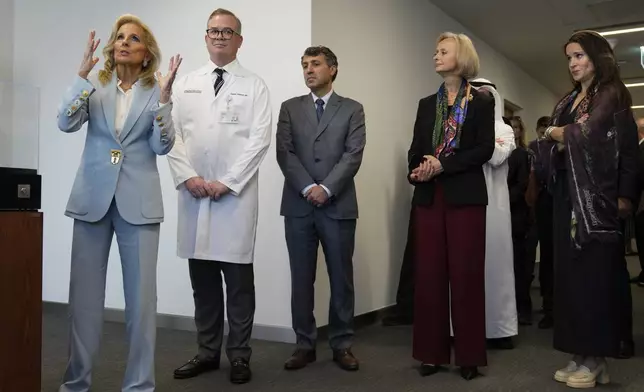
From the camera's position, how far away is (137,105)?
2.45 metres

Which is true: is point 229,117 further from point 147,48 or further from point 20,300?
point 20,300

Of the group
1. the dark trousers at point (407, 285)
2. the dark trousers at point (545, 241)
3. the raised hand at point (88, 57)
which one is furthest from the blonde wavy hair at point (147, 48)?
the dark trousers at point (545, 241)

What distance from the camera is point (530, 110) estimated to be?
33.4ft

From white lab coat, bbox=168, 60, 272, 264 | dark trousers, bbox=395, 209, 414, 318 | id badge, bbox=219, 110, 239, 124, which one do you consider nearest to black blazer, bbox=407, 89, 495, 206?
white lab coat, bbox=168, 60, 272, 264

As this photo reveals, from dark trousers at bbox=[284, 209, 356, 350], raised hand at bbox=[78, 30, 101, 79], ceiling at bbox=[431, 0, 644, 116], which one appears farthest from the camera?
ceiling at bbox=[431, 0, 644, 116]

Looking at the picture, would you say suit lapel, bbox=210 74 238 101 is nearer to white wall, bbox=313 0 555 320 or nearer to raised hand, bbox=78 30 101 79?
raised hand, bbox=78 30 101 79

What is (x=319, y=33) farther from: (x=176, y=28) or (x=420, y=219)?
(x=420, y=219)

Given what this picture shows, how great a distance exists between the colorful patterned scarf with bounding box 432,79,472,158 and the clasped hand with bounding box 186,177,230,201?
1.07 m

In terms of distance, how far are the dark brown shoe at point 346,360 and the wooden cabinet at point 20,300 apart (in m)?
1.57

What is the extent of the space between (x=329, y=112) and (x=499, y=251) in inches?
54.8

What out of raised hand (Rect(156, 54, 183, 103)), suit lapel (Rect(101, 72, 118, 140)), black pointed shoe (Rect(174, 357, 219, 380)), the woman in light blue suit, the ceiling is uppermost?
the ceiling

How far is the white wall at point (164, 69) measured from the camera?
13.3 feet

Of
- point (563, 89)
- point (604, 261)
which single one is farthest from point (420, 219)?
point (563, 89)

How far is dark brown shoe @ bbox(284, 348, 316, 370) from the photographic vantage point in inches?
126
